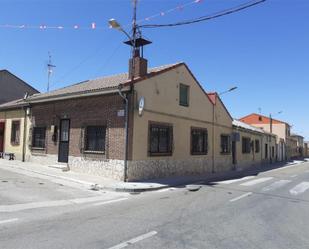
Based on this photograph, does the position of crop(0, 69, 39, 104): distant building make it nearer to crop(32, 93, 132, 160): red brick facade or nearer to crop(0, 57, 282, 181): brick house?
crop(0, 57, 282, 181): brick house

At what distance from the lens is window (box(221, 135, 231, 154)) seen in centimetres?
2624

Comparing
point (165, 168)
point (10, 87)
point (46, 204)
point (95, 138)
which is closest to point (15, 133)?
point (95, 138)

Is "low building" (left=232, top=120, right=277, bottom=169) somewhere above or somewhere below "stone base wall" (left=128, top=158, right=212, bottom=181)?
above

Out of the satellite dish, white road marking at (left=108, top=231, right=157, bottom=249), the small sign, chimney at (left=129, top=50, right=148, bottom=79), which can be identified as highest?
chimney at (left=129, top=50, right=148, bottom=79)

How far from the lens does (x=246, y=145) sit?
110 ft

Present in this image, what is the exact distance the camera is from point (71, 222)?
26.2 ft

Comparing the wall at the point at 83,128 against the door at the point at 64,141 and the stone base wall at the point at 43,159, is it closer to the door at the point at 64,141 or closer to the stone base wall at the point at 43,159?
the stone base wall at the point at 43,159

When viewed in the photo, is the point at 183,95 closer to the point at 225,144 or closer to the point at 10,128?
the point at 225,144

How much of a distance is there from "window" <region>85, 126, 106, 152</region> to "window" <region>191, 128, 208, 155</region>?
631 centimetres

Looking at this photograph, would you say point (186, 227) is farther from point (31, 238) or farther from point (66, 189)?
point (66, 189)

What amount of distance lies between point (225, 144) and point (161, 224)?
1953cm

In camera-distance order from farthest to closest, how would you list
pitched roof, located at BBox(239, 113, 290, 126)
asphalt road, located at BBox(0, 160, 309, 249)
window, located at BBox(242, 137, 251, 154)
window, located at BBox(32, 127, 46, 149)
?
pitched roof, located at BBox(239, 113, 290, 126) < window, located at BBox(242, 137, 251, 154) < window, located at BBox(32, 127, 46, 149) < asphalt road, located at BBox(0, 160, 309, 249)

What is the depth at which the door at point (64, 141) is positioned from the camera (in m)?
19.2

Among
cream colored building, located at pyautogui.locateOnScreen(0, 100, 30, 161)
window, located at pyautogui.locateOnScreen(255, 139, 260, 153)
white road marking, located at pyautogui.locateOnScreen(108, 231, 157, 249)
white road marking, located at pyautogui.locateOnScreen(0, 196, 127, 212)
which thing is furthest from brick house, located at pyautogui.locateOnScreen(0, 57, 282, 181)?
window, located at pyautogui.locateOnScreen(255, 139, 260, 153)
